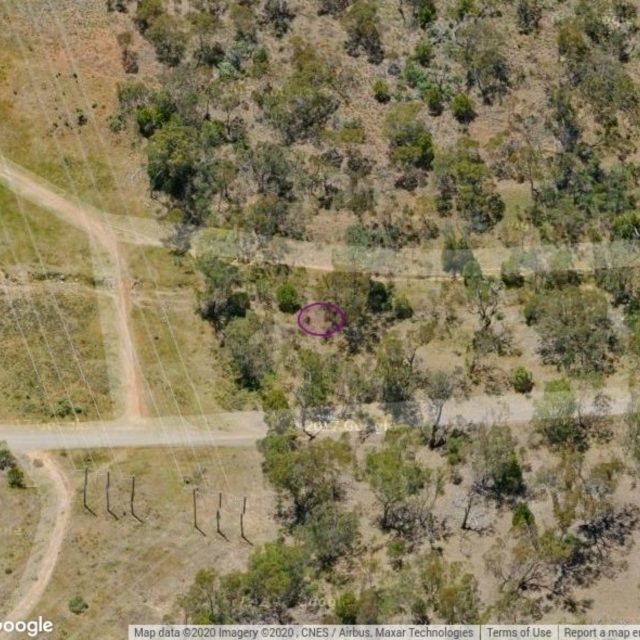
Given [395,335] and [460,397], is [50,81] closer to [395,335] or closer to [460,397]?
[395,335]

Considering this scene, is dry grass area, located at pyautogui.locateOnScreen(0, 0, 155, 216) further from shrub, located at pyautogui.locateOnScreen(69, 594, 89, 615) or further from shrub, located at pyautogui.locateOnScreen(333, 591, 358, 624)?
shrub, located at pyautogui.locateOnScreen(333, 591, 358, 624)

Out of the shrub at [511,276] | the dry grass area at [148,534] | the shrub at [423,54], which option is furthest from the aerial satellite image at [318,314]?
the shrub at [423,54]

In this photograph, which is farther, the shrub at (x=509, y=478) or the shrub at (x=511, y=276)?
the shrub at (x=511, y=276)

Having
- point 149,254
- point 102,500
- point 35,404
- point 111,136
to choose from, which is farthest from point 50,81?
point 102,500

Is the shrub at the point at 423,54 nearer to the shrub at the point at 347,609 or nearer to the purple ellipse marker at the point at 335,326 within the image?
the purple ellipse marker at the point at 335,326

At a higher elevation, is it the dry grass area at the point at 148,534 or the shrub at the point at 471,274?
the shrub at the point at 471,274
